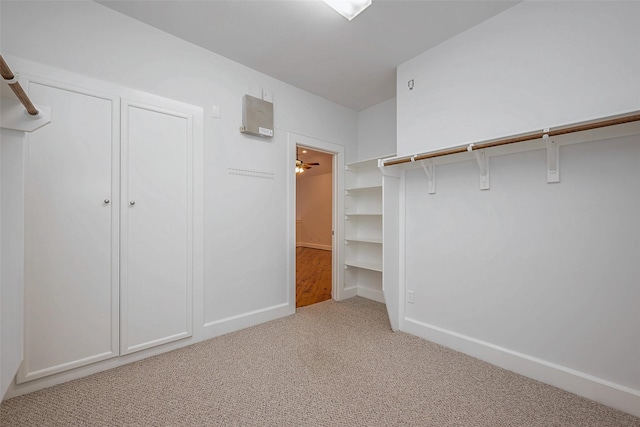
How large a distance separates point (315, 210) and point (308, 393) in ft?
23.3

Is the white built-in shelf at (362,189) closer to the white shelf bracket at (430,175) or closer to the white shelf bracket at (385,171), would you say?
the white shelf bracket at (385,171)

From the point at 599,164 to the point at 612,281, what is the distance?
2.26ft

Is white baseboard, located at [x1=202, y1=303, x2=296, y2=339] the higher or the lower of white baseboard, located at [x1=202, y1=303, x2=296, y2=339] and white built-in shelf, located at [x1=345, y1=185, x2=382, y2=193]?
the lower

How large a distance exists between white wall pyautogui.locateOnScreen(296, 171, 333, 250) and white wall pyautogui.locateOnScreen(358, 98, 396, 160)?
4436 millimetres

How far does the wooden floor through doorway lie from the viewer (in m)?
3.61

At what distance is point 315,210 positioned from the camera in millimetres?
8648

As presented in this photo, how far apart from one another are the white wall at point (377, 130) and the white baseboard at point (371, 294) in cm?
177

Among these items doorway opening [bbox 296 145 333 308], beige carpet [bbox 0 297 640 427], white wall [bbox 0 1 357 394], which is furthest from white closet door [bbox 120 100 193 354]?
doorway opening [bbox 296 145 333 308]

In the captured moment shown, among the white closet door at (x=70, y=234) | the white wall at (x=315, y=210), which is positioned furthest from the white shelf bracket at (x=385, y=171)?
the white wall at (x=315, y=210)

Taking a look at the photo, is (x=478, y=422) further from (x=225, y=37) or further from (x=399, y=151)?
(x=225, y=37)

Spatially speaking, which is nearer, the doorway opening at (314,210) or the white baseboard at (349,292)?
the white baseboard at (349,292)

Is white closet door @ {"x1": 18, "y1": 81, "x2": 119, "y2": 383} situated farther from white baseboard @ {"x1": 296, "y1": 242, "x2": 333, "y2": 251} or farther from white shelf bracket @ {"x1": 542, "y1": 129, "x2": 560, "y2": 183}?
white baseboard @ {"x1": 296, "y1": 242, "x2": 333, "y2": 251}

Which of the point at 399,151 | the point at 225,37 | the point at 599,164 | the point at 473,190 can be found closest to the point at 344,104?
the point at 399,151

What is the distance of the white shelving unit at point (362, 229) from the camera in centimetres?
353
